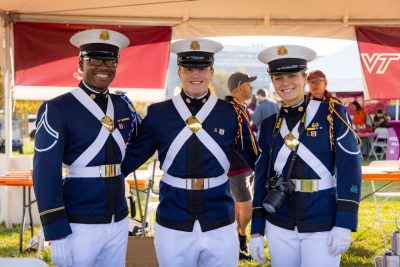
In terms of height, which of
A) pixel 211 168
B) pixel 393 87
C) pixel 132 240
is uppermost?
pixel 393 87

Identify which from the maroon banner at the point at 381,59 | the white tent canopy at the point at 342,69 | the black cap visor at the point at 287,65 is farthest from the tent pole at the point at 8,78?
the white tent canopy at the point at 342,69

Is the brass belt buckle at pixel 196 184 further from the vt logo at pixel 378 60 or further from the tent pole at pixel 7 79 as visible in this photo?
the vt logo at pixel 378 60

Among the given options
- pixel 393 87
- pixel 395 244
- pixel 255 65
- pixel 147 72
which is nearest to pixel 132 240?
pixel 147 72

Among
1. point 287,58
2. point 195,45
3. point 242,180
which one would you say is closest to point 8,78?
point 242,180

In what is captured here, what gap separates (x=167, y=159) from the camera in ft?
11.3

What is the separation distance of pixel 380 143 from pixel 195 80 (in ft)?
47.8

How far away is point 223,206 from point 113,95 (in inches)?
36.8

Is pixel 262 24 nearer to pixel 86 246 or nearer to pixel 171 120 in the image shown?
pixel 171 120

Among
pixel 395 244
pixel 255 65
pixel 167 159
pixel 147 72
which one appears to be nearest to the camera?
pixel 167 159

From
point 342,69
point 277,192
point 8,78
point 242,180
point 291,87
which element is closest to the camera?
point 277,192

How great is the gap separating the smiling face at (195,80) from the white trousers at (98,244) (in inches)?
33.5

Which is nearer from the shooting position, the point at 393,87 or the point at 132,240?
the point at 132,240

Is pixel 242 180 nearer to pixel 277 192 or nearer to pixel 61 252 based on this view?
pixel 277 192

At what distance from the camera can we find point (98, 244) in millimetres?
3277
